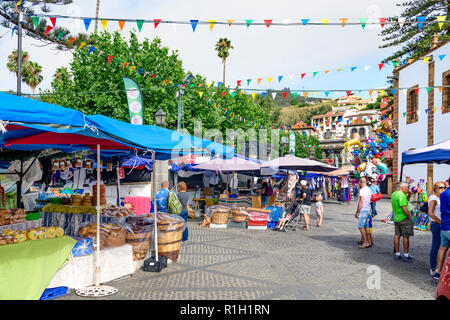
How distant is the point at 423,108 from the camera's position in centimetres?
2103

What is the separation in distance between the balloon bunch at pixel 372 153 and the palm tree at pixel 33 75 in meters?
32.6

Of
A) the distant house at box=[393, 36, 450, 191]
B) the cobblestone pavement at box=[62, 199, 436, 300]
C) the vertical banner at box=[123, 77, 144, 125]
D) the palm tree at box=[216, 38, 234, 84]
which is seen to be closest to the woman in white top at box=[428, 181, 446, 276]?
the cobblestone pavement at box=[62, 199, 436, 300]

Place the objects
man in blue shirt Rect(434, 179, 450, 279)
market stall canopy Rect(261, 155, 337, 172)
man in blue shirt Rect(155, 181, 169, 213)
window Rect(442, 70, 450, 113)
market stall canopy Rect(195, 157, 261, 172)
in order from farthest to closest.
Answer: window Rect(442, 70, 450, 113)
market stall canopy Rect(195, 157, 261, 172)
market stall canopy Rect(261, 155, 337, 172)
man in blue shirt Rect(155, 181, 169, 213)
man in blue shirt Rect(434, 179, 450, 279)

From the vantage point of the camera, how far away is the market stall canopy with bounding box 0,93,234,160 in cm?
397

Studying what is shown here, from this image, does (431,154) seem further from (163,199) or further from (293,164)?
(163,199)

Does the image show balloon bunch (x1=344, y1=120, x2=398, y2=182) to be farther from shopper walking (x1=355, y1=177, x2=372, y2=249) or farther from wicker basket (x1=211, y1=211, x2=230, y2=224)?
shopper walking (x1=355, y1=177, x2=372, y2=249)

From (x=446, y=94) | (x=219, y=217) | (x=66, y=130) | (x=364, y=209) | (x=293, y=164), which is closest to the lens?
(x=66, y=130)

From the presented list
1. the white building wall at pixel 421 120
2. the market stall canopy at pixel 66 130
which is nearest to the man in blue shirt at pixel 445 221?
the market stall canopy at pixel 66 130

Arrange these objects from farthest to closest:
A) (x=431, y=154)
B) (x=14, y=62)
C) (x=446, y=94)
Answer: (x=14, y=62)
(x=446, y=94)
(x=431, y=154)

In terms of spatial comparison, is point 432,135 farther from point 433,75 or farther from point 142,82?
point 142,82

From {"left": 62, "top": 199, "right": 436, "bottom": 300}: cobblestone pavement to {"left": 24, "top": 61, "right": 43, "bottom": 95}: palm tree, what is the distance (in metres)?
34.4

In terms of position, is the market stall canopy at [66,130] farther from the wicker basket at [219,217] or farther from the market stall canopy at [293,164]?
the wicker basket at [219,217]

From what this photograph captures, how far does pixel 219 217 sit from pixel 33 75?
33.6m

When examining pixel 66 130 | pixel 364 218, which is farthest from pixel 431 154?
pixel 66 130
